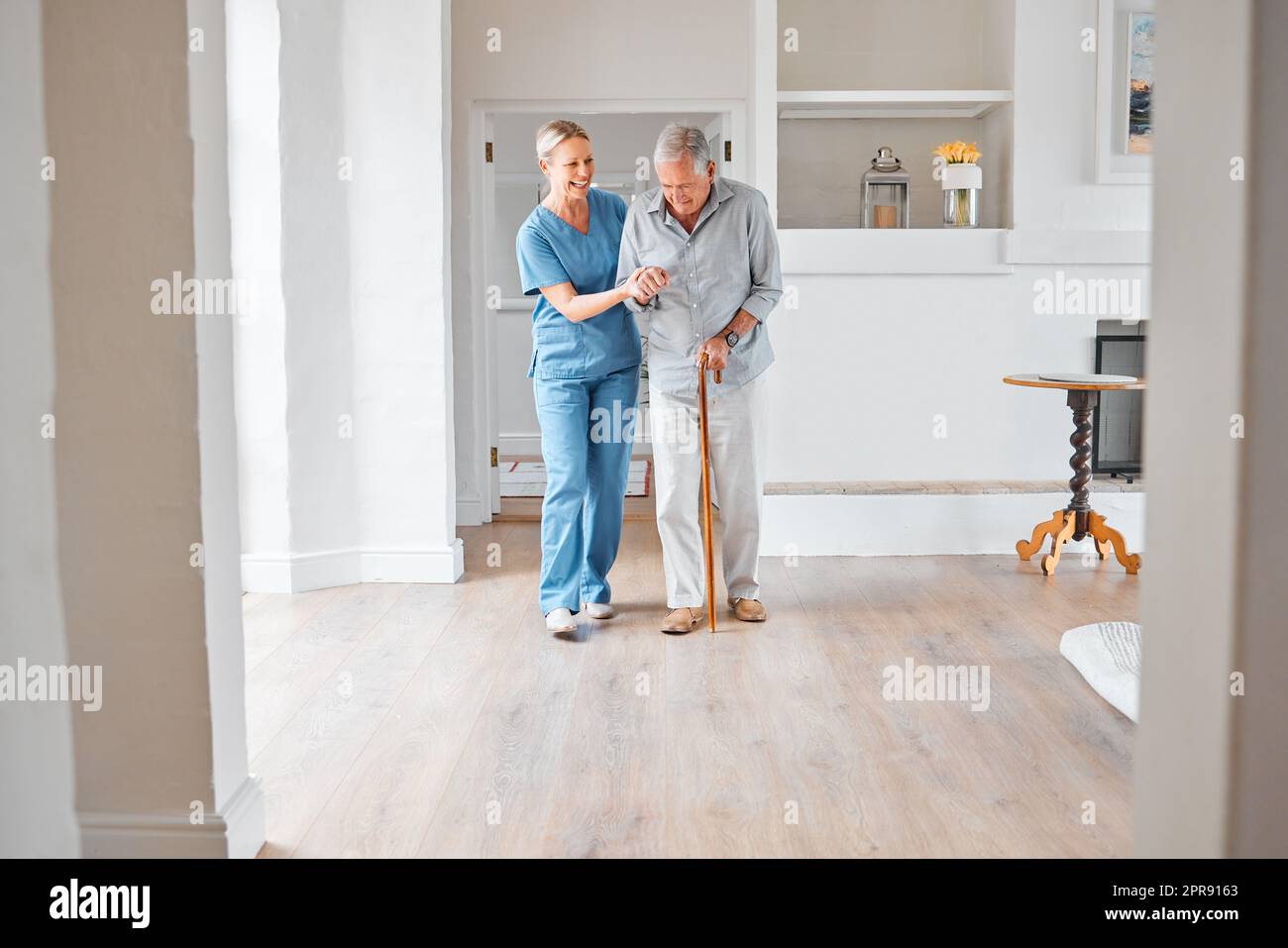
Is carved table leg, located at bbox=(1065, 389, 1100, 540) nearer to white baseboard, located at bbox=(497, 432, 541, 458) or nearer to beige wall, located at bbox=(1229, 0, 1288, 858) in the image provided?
beige wall, located at bbox=(1229, 0, 1288, 858)

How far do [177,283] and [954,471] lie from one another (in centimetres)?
378

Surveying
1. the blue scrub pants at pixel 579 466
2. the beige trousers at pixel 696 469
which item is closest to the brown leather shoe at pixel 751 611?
the beige trousers at pixel 696 469

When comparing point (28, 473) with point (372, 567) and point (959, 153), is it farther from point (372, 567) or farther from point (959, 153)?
point (959, 153)

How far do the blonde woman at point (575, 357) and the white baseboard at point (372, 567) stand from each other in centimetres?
78

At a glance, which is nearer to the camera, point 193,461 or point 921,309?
point 193,461

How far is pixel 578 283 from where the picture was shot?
375 cm

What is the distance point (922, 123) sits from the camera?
5367mm

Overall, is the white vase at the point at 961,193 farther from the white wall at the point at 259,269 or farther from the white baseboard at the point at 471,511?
the white wall at the point at 259,269

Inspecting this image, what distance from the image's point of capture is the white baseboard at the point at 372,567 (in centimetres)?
436

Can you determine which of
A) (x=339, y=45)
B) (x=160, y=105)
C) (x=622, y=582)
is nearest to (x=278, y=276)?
(x=339, y=45)

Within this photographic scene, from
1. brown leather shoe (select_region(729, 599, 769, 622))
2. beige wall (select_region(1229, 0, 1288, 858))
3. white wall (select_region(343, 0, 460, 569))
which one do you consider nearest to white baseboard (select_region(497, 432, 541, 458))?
white wall (select_region(343, 0, 460, 569))

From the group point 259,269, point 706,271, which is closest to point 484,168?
point 259,269
